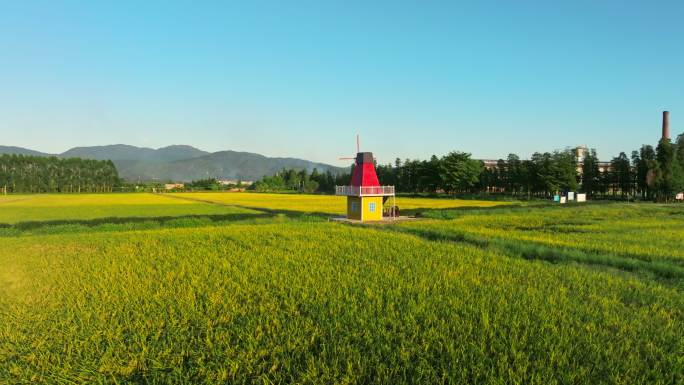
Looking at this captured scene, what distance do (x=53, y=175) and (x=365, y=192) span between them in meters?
135

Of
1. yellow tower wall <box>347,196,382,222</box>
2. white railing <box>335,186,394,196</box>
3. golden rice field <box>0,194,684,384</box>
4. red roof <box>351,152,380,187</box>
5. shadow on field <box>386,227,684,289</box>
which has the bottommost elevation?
shadow on field <box>386,227,684,289</box>

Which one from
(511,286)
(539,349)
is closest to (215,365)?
(539,349)

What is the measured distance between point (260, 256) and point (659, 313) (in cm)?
1102

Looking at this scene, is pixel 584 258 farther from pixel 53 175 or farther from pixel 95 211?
pixel 53 175

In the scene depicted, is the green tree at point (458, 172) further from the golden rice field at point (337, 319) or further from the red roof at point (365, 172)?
the golden rice field at point (337, 319)

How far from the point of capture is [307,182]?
139000 mm

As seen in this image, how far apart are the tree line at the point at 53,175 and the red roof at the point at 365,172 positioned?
11957 centimetres

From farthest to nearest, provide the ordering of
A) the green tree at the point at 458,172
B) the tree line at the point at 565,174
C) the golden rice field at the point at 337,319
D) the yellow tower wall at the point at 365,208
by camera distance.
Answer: the green tree at the point at 458,172 < the tree line at the point at 565,174 < the yellow tower wall at the point at 365,208 < the golden rice field at the point at 337,319

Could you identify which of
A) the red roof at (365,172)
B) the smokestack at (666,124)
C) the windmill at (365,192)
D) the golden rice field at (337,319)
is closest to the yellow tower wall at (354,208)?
the windmill at (365,192)

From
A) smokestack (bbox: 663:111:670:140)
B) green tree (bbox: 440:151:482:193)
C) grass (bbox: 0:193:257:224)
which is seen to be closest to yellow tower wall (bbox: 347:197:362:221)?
grass (bbox: 0:193:257:224)

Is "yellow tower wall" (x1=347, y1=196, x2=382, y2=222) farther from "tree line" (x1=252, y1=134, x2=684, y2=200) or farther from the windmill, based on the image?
"tree line" (x1=252, y1=134, x2=684, y2=200)

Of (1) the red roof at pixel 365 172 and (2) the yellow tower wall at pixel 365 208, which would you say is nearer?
(2) the yellow tower wall at pixel 365 208

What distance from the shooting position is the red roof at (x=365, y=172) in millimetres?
33031

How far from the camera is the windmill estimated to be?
3262cm
